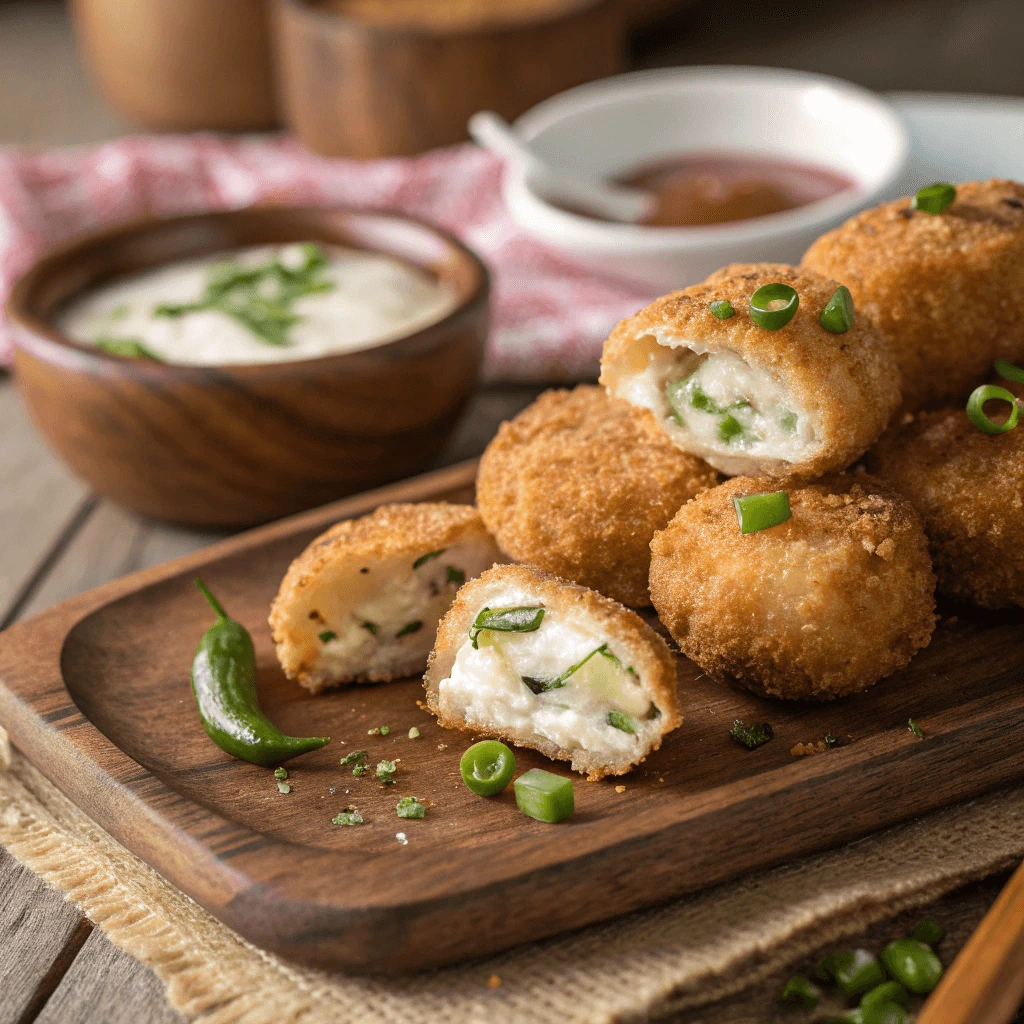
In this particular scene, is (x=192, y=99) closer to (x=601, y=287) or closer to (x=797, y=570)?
(x=601, y=287)

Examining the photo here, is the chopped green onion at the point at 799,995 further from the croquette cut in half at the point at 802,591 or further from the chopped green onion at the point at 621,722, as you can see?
the croquette cut in half at the point at 802,591

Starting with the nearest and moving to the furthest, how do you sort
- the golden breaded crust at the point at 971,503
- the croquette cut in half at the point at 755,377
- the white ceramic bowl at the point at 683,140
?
the croquette cut in half at the point at 755,377 → the golden breaded crust at the point at 971,503 → the white ceramic bowl at the point at 683,140

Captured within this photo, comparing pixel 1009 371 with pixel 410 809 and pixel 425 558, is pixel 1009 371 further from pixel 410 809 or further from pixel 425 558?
pixel 410 809

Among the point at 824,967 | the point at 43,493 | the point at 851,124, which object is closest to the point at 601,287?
the point at 851,124

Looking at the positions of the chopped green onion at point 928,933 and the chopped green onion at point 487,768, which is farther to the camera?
the chopped green onion at point 487,768

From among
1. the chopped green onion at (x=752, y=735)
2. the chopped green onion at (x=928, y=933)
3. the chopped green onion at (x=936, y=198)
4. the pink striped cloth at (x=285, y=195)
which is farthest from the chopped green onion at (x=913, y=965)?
the pink striped cloth at (x=285, y=195)

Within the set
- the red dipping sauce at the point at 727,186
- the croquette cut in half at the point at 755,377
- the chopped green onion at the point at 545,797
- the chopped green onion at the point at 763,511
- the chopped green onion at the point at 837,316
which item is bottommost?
the red dipping sauce at the point at 727,186
